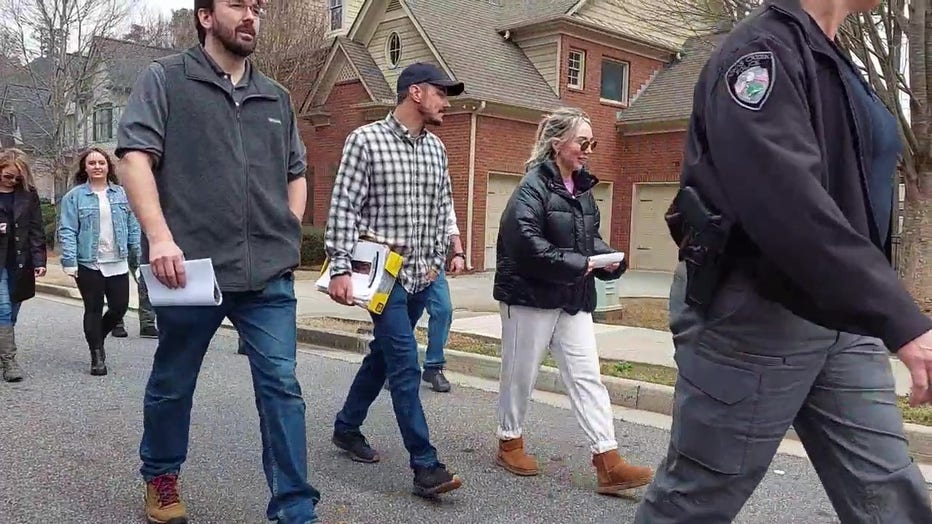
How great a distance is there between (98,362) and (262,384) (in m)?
4.15

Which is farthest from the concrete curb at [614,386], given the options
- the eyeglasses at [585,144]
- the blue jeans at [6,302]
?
the blue jeans at [6,302]

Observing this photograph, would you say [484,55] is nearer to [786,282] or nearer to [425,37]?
[425,37]

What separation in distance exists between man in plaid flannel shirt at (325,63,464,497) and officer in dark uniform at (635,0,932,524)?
5.47ft

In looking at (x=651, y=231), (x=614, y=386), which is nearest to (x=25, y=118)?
(x=651, y=231)

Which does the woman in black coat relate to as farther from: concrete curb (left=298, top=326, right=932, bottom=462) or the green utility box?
the green utility box

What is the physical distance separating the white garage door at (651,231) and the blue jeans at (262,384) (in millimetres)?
16352

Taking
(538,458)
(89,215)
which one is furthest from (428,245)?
(89,215)

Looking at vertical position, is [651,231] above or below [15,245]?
below

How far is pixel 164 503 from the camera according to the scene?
3.35m

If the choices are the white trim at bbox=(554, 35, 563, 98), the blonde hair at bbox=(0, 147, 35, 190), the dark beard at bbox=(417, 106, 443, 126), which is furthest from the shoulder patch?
the white trim at bbox=(554, 35, 563, 98)

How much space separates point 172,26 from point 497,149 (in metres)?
16.2

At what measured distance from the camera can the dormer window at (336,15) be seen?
23375mm

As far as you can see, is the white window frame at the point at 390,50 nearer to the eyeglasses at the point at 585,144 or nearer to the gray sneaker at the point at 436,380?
the gray sneaker at the point at 436,380

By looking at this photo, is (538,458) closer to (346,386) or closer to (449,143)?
(346,386)
